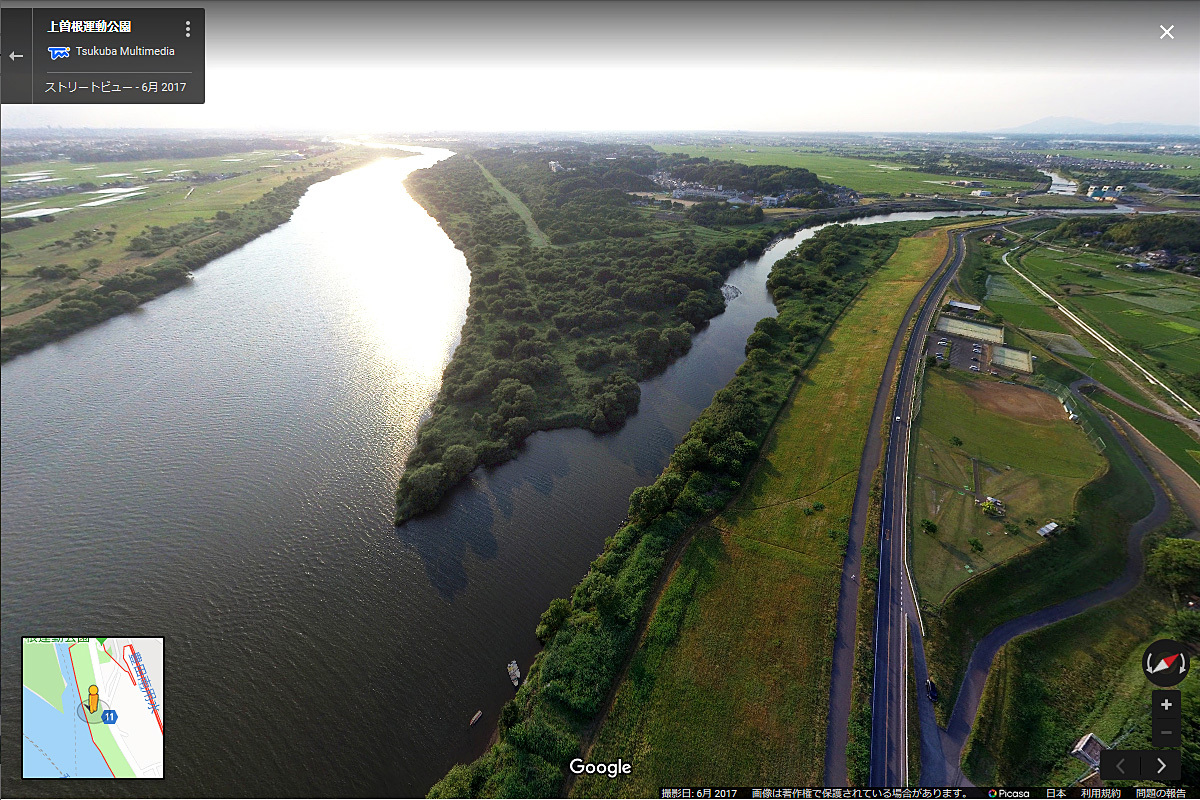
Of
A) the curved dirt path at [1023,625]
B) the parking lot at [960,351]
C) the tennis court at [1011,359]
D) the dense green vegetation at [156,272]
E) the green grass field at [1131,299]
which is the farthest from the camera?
the green grass field at [1131,299]

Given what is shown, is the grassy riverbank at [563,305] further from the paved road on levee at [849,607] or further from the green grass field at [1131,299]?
the green grass field at [1131,299]

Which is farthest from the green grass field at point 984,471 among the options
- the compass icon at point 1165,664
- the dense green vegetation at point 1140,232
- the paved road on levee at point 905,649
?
the dense green vegetation at point 1140,232

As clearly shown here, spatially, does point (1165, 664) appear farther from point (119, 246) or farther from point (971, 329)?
point (119, 246)

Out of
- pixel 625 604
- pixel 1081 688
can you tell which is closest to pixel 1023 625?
pixel 1081 688

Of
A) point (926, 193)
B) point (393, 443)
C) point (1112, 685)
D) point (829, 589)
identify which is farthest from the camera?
point (926, 193)

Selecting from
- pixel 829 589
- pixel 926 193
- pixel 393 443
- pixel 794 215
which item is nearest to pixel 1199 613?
pixel 829 589

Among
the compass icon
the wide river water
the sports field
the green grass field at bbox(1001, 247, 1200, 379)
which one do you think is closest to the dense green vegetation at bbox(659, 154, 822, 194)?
the green grass field at bbox(1001, 247, 1200, 379)

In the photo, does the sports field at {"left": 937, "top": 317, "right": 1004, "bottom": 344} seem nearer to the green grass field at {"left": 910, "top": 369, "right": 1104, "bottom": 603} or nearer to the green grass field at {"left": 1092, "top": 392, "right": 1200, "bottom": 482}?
the green grass field at {"left": 910, "top": 369, "right": 1104, "bottom": 603}

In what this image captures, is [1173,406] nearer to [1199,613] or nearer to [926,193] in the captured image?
[1199,613]
